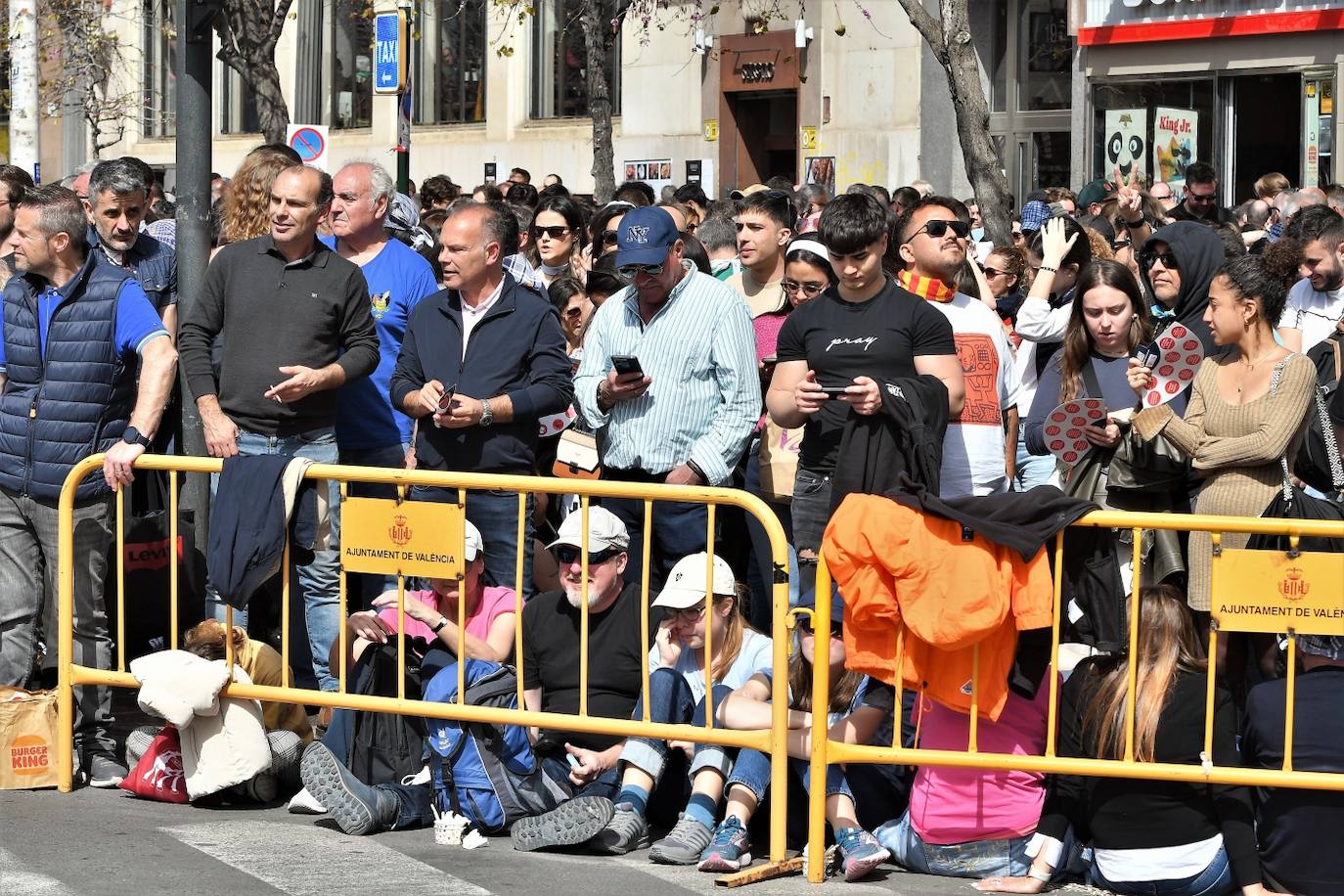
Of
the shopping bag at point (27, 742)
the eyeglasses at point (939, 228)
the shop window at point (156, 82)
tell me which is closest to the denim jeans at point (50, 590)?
the shopping bag at point (27, 742)

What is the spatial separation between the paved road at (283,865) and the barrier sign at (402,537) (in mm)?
918

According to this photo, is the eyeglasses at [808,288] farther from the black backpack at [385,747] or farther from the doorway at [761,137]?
the doorway at [761,137]

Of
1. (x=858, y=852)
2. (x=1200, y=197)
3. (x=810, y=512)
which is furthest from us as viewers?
(x=1200, y=197)

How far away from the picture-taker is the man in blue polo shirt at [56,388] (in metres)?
7.34

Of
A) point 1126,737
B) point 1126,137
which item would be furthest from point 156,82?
point 1126,737

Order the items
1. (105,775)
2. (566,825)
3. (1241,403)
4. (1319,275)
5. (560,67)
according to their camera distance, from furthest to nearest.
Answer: (560,67)
(1319,275)
(105,775)
(1241,403)
(566,825)

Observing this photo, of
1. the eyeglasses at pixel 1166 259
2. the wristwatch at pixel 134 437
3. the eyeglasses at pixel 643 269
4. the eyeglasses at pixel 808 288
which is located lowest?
the wristwatch at pixel 134 437

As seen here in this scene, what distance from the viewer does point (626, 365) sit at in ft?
23.4

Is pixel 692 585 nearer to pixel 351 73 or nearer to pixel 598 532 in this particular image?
pixel 598 532

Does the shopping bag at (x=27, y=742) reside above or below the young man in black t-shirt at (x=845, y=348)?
below

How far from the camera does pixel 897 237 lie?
8.73 metres

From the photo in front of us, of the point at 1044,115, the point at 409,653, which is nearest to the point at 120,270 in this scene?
the point at 409,653

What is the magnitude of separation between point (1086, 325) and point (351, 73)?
3037cm

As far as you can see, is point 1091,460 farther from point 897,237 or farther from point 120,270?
point 120,270
